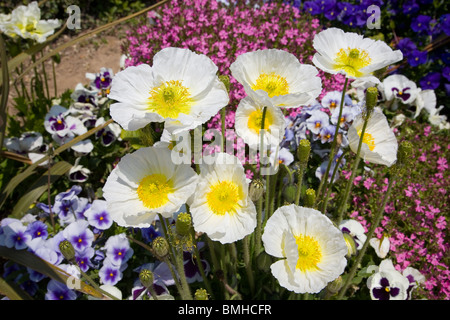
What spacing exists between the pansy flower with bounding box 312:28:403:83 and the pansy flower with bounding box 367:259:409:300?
1.04 m

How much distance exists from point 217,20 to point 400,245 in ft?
6.84

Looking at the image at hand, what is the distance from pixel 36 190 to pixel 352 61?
1.84 metres

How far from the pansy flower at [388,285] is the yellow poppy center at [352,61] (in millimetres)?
1057

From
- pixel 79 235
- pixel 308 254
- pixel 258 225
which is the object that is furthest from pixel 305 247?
pixel 79 235

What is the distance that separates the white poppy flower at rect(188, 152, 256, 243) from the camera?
1.10 metres

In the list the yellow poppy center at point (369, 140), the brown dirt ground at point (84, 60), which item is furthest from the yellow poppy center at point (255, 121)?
the brown dirt ground at point (84, 60)

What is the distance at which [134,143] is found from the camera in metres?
1.99

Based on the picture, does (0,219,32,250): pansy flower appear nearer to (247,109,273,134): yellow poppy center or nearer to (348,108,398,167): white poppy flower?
(247,109,273,134): yellow poppy center

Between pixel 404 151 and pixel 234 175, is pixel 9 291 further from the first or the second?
pixel 404 151

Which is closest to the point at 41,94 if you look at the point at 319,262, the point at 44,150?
the point at 44,150

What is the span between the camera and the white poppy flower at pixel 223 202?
1101mm

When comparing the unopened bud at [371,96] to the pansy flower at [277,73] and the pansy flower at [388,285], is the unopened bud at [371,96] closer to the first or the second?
the pansy flower at [277,73]

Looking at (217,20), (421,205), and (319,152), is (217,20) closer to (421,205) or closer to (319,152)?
(319,152)

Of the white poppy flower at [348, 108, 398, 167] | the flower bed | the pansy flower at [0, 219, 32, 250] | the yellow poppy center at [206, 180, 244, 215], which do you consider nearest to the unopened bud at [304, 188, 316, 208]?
the flower bed
